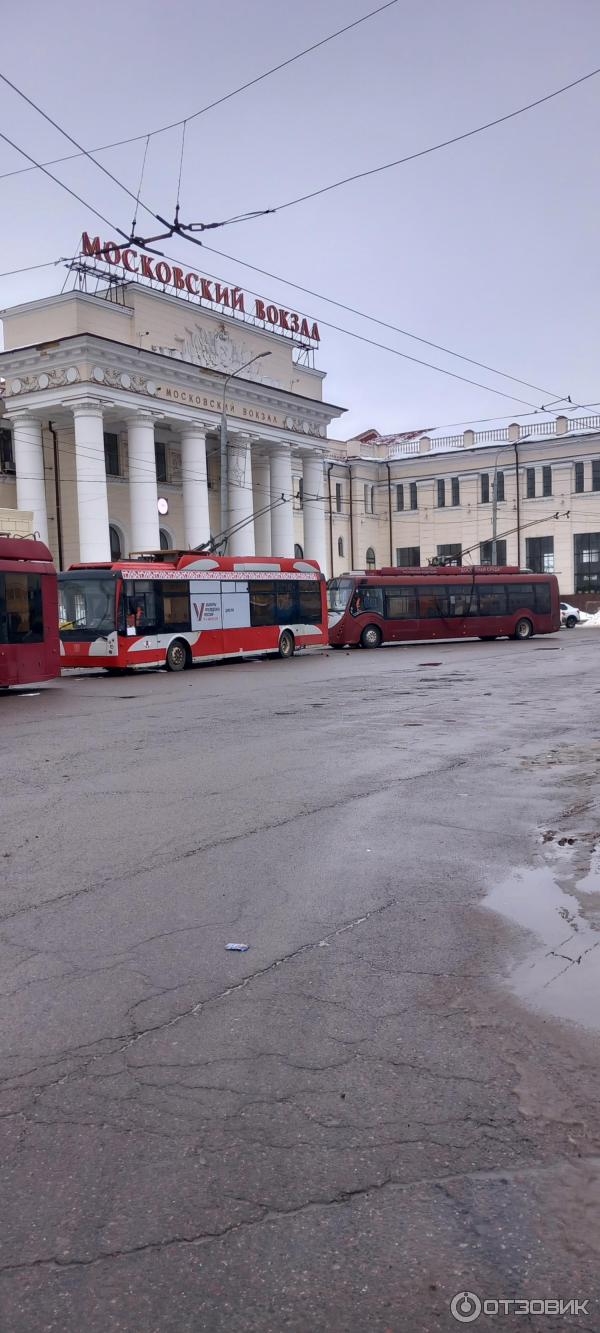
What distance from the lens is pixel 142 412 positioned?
137ft

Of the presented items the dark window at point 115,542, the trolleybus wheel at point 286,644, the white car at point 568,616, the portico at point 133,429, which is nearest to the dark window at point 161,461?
the portico at point 133,429

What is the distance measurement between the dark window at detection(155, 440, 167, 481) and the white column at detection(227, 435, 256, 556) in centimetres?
329

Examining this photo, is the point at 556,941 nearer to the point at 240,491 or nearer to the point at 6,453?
the point at 6,453

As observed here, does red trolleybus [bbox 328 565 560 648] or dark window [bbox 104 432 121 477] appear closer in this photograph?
red trolleybus [bbox 328 565 560 648]

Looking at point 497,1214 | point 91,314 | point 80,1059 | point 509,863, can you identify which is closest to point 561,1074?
point 497,1214

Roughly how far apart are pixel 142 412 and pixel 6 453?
20.9 feet

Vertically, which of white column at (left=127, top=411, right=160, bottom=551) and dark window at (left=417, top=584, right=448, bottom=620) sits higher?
white column at (left=127, top=411, right=160, bottom=551)

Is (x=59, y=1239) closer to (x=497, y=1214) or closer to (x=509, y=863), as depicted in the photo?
(x=497, y=1214)

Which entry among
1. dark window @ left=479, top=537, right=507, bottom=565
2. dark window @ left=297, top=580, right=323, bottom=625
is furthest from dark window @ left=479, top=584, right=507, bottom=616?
dark window @ left=479, top=537, right=507, bottom=565

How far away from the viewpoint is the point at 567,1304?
2311mm

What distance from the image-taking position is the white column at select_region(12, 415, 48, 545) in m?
40.3

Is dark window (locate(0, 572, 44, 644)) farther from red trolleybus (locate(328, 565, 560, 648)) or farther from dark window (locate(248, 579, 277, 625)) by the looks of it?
red trolleybus (locate(328, 565, 560, 648))

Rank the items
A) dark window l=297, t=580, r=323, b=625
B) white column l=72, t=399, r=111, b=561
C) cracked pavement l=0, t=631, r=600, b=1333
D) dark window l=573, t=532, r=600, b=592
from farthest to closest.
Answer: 1. dark window l=573, t=532, r=600, b=592
2. white column l=72, t=399, r=111, b=561
3. dark window l=297, t=580, r=323, b=625
4. cracked pavement l=0, t=631, r=600, b=1333

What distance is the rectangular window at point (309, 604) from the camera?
31.5 metres
